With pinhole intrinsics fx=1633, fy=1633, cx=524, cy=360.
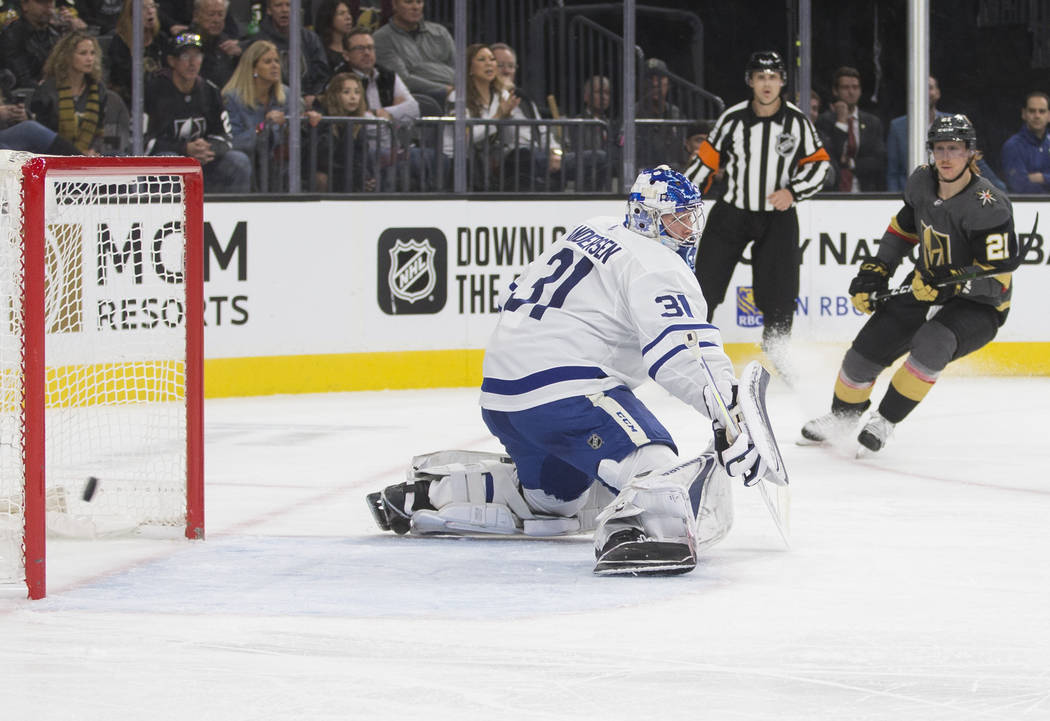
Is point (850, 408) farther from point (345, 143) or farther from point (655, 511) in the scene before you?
point (345, 143)

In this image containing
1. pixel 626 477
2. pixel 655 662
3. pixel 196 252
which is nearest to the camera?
pixel 655 662

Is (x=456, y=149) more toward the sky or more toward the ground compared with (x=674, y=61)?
more toward the ground

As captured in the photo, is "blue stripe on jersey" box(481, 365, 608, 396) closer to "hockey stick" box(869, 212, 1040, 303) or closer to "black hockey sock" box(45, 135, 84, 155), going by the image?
"hockey stick" box(869, 212, 1040, 303)

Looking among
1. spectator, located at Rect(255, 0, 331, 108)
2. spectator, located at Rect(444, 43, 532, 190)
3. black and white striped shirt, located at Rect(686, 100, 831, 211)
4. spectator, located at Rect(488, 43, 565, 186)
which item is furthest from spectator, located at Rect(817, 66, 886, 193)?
spectator, located at Rect(255, 0, 331, 108)

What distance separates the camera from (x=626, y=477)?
325cm

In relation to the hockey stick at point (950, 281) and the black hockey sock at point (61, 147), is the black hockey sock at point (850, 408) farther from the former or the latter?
the black hockey sock at point (61, 147)

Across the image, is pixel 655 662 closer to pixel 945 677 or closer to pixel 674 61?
pixel 945 677

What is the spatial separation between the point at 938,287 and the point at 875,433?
47 centimetres

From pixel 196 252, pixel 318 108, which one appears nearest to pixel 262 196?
pixel 318 108

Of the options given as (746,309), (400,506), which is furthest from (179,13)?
(400,506)

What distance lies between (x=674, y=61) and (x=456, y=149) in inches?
57.4

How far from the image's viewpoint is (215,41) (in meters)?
6.50

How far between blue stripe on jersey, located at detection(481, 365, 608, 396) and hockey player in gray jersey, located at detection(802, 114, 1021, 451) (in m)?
1.76

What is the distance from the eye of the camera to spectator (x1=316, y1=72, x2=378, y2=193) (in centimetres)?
669
